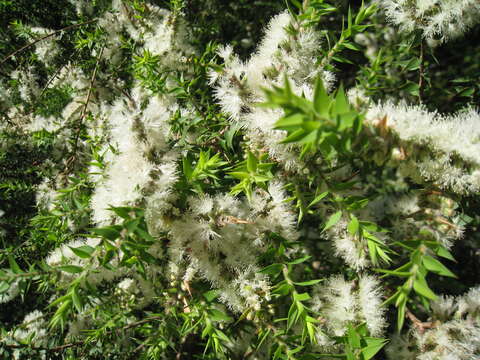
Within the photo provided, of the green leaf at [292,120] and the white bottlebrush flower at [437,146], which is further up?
the green leaf at [292,120]

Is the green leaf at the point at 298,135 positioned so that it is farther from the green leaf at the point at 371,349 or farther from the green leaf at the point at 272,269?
the green leaf at the point at 371,349

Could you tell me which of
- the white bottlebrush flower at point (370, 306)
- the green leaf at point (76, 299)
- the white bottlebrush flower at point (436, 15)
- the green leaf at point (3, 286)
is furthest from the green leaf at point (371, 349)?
the white bottlebrush flower at point (436, 15)

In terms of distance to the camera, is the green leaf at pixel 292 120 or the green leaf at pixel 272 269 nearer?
the green leaf at pixel 292 120

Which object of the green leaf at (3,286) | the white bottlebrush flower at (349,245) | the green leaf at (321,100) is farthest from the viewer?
the white bottlebrush flower at (349,245)

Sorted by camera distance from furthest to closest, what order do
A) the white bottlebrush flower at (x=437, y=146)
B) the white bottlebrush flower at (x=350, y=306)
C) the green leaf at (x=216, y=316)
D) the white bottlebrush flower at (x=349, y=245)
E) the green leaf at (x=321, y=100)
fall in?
the white bottlebrush flower at (x=350, y=306), the white bottlebrush flower at (x=349, y=245), the green leaf at (x=216, y=316), the white bottlebrush flower at (x=437, y=146), the green leaf at (x=321, y=100)

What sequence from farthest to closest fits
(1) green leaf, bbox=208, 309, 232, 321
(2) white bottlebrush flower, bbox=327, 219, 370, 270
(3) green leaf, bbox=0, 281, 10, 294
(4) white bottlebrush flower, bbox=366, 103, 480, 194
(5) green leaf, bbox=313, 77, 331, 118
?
(2) white bottlebrush flower, bbox=327, 219, 370, 270
(1) green leaf, bbox=208, 309, 232, 321
(4) white bottlebrush flower, bbox=366, 103, 480, 194
(3) green leaf, bbox=0, 281, 10, 294
(5) green leaf, bbox=313, 77, 331, 118

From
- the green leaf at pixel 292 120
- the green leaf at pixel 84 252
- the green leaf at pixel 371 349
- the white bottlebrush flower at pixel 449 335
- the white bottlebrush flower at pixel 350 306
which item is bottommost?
the white bottlebrush flower at pixel 449 335

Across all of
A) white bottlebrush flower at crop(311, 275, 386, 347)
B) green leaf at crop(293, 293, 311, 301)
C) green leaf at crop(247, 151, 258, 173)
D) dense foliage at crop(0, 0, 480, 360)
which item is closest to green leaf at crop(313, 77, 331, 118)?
dense foliage at crop(0, 0, 480, 360)

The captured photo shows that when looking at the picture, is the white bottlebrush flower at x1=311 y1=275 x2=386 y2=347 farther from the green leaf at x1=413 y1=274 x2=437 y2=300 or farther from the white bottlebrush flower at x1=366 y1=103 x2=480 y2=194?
the white bottlebrush flower at x1=366 y1=103 x2=480 y2=194
